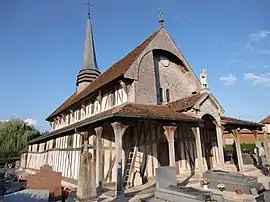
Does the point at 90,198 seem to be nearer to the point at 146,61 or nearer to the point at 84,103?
the point at 146,61

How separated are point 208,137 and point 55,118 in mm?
16806

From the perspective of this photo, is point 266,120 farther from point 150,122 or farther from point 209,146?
point 150,122

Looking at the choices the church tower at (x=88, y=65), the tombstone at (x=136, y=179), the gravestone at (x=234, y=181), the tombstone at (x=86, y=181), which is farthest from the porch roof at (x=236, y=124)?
the church tower at (x=88, y=65)

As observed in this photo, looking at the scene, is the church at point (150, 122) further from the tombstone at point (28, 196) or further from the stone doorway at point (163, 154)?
the tombstone at point (28, 196)

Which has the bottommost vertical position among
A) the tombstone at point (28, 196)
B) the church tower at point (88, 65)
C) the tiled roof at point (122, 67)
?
the tombstone at point (28, 196)

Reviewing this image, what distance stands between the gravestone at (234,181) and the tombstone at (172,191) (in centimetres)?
157

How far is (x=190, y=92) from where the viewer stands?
51.5 feet

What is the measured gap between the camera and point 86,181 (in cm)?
643

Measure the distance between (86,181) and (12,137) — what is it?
29.3 m

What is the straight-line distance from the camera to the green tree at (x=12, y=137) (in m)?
29.8

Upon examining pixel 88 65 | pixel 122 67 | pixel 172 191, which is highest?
pixel 88 65

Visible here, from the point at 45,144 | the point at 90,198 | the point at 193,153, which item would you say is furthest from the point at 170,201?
the point at 45,144

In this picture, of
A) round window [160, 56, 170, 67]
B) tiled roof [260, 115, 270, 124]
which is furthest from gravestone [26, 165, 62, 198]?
tiled roof [260, 115, 270, 124]

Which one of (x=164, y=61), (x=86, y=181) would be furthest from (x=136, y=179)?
(x=164, y=61)
